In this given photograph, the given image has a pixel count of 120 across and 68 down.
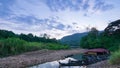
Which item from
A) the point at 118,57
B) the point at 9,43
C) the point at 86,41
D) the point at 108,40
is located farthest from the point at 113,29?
the point at 118,57

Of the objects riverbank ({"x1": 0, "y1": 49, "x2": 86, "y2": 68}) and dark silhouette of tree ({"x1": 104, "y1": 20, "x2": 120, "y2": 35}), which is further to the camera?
dark silhouette of tree ({"x1": 104, "y1": 20, "x2": 120, "y2": 35})

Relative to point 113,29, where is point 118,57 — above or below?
below

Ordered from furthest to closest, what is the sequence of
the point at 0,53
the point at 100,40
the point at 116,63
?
the point at 100,40, the point at 0,53, the point at 116,63

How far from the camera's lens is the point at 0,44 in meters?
50.6

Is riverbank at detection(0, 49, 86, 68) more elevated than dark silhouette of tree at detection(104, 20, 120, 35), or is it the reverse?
dark silhouette of tree at detection(104, 20, 120, 35)

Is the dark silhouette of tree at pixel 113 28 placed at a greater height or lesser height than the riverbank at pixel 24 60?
greater

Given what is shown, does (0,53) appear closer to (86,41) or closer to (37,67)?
(37,67)

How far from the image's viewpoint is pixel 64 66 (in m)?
33.5

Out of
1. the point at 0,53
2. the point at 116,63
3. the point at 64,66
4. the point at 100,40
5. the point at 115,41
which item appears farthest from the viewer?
the point at 100,40

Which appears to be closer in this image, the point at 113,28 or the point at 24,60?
the point at 24,60

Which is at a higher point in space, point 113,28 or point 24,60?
point 113,28

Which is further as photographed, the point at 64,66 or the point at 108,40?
the point at 108,40

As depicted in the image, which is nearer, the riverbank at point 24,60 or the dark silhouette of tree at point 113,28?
the riverbank at point 24,60

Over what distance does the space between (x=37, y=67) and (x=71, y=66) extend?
4227 mm
